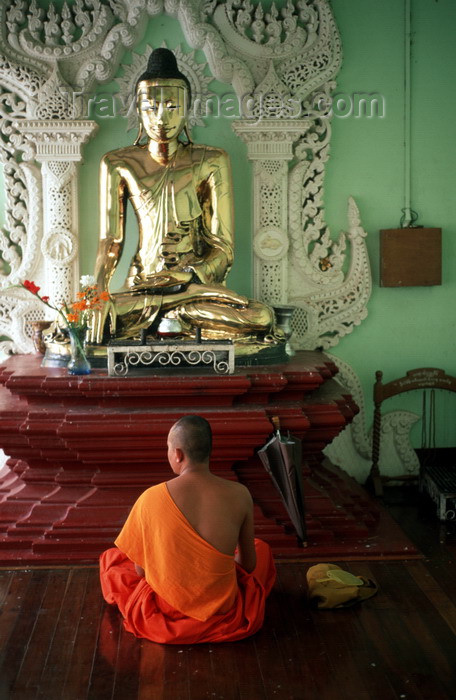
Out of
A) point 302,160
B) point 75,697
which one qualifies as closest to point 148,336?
point 302,160

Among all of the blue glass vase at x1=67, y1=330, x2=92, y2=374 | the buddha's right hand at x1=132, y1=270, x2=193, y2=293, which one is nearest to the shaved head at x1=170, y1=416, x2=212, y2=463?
the blue glass vase at x1=67, y1=330, x2=92, y2=374

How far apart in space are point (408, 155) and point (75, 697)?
404 cm

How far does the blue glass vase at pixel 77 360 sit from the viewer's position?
4.59 meters

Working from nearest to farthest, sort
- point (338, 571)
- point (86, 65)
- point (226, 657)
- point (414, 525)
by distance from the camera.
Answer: point (226, 657)
point (338, 571)
point (414, 525)
point (86, 65)

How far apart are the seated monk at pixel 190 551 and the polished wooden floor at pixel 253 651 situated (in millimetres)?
89

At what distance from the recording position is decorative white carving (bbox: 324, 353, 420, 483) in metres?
5.69

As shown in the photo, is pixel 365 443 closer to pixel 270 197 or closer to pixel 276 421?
pixel 276 421

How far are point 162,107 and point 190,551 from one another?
3.06 metres

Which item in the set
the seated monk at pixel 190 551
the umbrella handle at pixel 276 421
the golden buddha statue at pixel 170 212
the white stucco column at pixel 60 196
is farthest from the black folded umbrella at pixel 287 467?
the white stucco column at pixel 60 196

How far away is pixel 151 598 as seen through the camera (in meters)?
3.28

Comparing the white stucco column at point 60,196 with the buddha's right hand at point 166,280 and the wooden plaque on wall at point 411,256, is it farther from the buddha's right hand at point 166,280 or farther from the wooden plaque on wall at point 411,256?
the wooden plaque on wall at point 411,256

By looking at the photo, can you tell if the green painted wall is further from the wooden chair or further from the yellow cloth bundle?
the yellow cloth bundle

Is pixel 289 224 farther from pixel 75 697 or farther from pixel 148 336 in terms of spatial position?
pixel 75 697

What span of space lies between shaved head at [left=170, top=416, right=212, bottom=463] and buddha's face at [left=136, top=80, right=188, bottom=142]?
2.63 metres
